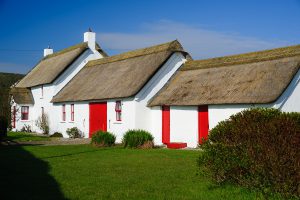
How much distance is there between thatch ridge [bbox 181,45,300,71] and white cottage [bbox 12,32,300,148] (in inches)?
1.7

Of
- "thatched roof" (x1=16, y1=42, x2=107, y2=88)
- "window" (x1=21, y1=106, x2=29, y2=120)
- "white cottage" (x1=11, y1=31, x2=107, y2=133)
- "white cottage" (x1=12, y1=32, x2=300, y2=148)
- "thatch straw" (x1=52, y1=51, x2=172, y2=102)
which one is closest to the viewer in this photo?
"white cottage" (x1=12, y1=32, x2=300, y2=148)

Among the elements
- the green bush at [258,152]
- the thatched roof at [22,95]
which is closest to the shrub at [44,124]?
the thatched roof at [22,95]

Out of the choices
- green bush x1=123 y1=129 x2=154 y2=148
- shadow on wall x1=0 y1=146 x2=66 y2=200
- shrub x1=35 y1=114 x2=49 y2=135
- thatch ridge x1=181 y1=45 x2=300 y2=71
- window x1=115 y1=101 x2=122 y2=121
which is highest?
thatch ridge x1=181 y1=45 x2=300 y2=71

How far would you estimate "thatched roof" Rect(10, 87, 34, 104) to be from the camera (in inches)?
1511

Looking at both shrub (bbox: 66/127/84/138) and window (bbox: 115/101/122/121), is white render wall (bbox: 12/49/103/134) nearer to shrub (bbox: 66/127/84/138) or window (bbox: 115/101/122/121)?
shrub (bbox: 66/127/84/138)

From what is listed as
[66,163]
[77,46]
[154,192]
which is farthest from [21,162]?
[77,46]

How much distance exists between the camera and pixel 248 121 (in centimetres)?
1001

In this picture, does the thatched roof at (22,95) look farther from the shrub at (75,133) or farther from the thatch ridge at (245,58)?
the thatch ridge at (245,58)

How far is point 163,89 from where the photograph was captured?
26484 millimetres


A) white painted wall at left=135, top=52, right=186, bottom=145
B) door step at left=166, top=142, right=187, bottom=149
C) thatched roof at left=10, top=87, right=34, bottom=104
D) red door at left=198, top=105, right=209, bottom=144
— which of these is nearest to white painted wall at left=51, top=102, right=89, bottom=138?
thatched roof at left=10, top=87, right=34, bottom=104

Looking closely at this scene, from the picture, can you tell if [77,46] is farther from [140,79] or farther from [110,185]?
[110,185]

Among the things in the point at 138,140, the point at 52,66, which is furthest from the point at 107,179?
the point at 52,66

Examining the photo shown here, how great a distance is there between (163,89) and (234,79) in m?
5.45

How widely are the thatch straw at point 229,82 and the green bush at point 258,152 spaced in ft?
31.8
